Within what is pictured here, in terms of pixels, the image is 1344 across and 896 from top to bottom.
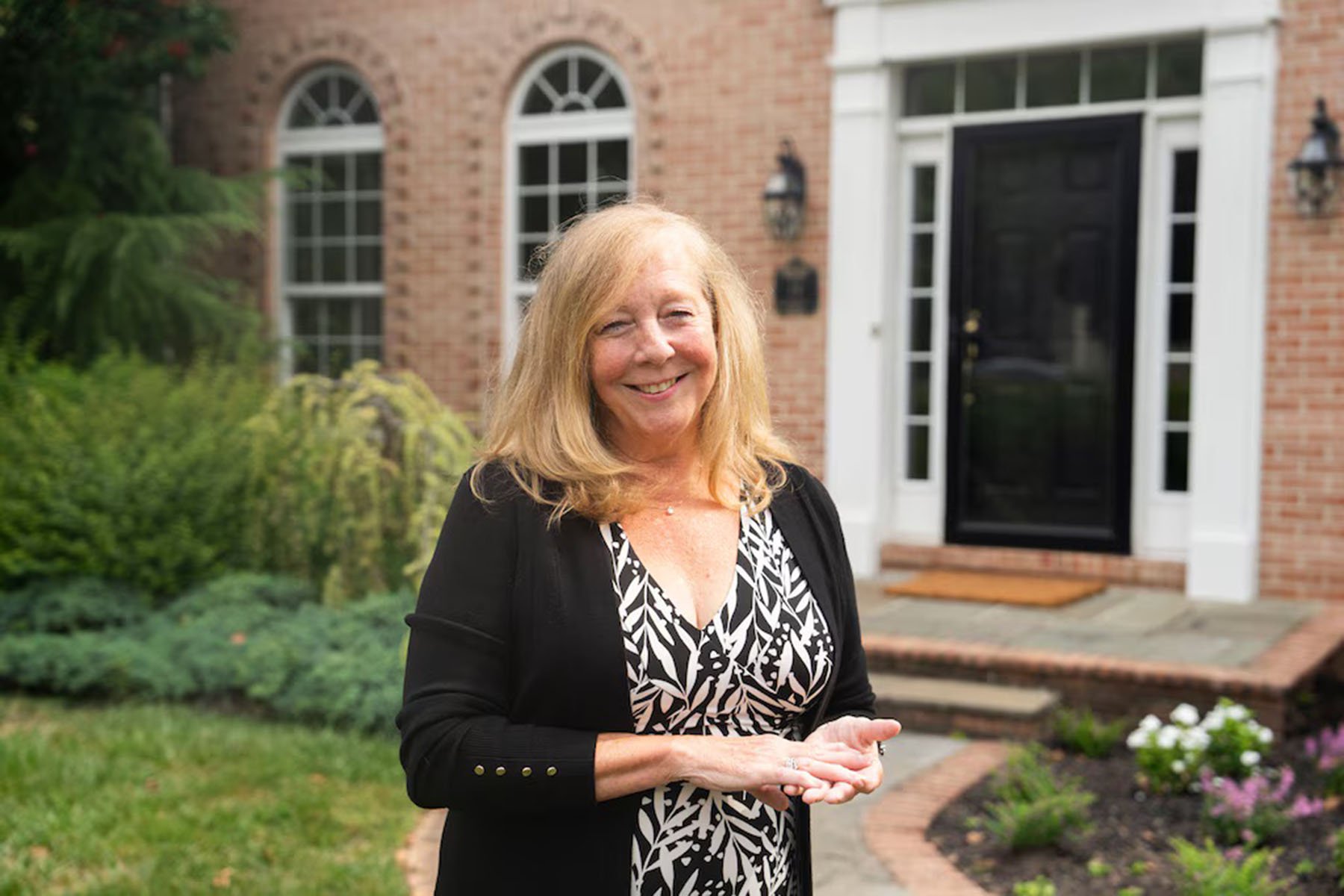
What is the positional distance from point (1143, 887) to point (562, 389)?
278cm

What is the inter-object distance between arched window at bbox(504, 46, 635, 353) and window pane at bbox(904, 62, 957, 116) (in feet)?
5.76

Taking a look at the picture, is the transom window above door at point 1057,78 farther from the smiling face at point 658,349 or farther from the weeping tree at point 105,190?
the smiling face at point 658,349

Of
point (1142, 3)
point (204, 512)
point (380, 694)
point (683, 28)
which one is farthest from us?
point (683, 28)

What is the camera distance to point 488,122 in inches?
379

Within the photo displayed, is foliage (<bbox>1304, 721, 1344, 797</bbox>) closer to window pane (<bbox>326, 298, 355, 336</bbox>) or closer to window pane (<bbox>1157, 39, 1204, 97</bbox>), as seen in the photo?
window pane (<bbox>1157, 39, 1204, 97</bbox>)

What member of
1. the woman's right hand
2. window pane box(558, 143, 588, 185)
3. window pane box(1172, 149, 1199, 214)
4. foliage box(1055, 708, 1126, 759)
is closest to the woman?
the woman's right hand

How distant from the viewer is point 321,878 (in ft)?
13.6

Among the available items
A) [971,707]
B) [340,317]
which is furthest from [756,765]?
[340,317]

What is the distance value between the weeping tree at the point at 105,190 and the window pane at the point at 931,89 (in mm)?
4138

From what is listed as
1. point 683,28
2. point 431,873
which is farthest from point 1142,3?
point 431,873

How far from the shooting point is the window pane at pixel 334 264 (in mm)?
10508

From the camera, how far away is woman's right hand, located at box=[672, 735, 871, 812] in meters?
1.88

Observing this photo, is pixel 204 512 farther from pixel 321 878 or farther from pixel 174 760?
pixel 321 878

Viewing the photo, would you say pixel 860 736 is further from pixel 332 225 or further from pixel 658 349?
pixel 332 225
